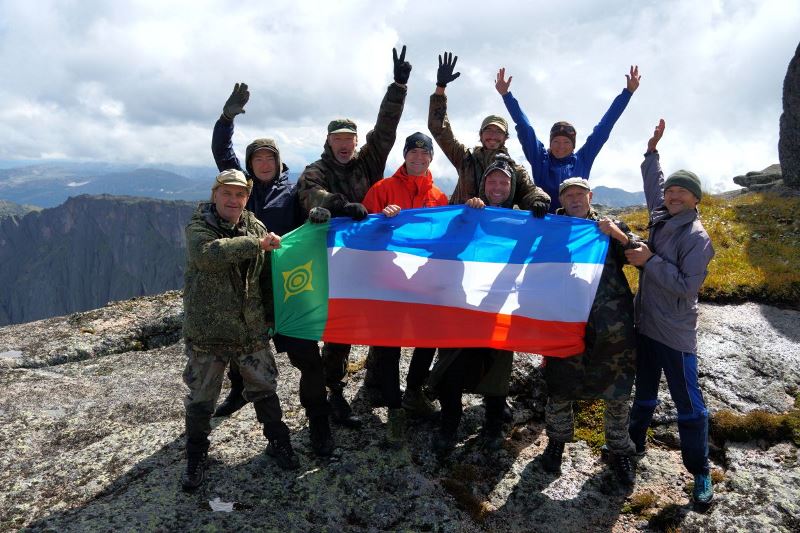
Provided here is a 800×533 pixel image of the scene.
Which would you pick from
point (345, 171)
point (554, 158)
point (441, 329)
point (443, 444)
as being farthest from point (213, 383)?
point (554, 158)

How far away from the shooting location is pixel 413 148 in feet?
27.1

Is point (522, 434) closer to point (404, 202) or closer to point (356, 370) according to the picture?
point (356, 370)

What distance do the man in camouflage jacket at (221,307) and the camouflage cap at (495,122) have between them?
464cm

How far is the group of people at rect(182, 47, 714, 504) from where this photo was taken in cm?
690

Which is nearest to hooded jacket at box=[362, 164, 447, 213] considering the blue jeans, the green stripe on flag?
the green stripe on flag

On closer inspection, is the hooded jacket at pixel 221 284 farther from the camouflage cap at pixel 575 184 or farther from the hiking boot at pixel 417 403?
the camouflage cap at pixel 575 184

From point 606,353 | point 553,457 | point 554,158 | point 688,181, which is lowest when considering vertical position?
point 553,457

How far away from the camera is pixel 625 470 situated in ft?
25.2

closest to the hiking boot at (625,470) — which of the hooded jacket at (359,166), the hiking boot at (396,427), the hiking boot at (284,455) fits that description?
the hiking boot at (396,427)

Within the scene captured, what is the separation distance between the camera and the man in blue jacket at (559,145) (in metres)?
9.24

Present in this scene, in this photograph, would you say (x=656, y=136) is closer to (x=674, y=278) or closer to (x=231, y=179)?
(x=674, y=278)

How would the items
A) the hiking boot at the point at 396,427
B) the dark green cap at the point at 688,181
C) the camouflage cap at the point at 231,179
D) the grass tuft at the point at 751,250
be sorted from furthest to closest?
the grass tuft at the point at 751,250, the hiking boot at the point at 396,427, the dark green cap at the point at 688,181, the camouflage cap at the point at 231,179

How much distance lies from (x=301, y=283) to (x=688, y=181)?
6.09m

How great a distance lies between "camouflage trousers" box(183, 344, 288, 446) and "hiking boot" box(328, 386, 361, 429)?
152 cm
